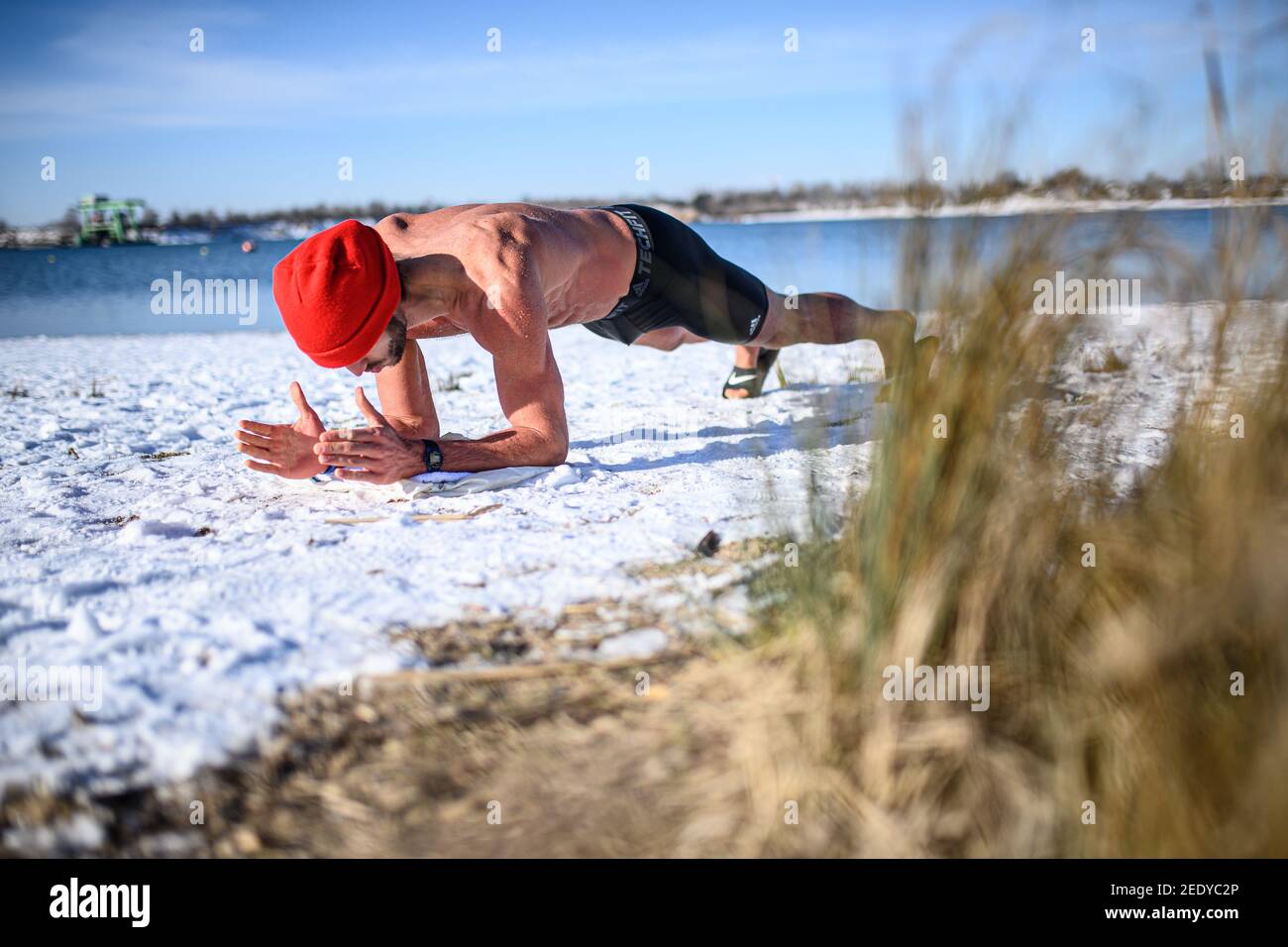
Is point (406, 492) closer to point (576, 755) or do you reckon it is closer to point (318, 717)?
point (318, 717)

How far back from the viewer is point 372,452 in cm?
264

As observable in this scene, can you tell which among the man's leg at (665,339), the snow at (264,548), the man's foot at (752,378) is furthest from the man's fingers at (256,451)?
the man's foot at (752,378)

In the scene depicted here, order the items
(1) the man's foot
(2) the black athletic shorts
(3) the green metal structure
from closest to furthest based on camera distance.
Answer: (2) the black athletic shorts → (1) the man's foot → (3) the green metal structure

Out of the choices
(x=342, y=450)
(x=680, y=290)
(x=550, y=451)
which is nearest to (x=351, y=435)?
(x=342, y=450)

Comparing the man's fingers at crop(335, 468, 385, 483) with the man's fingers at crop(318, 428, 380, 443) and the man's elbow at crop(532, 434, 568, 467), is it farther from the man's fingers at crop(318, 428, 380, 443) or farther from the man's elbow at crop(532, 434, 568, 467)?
the man's elbow at crop(532, 434, 568, 467)

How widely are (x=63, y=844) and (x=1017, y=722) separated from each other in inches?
55.0

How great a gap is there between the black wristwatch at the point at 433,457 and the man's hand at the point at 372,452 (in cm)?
2

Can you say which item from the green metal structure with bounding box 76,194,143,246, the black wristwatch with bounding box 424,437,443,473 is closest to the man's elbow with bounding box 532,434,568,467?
the black wristwatch with bounding box 424,437,443,473

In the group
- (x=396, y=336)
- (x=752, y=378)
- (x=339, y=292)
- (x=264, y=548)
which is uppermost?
(x=339, y=292)

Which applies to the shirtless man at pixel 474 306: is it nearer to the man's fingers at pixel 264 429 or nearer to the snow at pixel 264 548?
Answer: the man's fingers at pixel 264 429

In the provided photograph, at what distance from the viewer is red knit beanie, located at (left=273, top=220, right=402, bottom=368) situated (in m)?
2.59

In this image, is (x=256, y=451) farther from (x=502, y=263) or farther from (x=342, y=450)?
(x=502, y=263)

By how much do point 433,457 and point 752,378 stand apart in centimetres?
200
